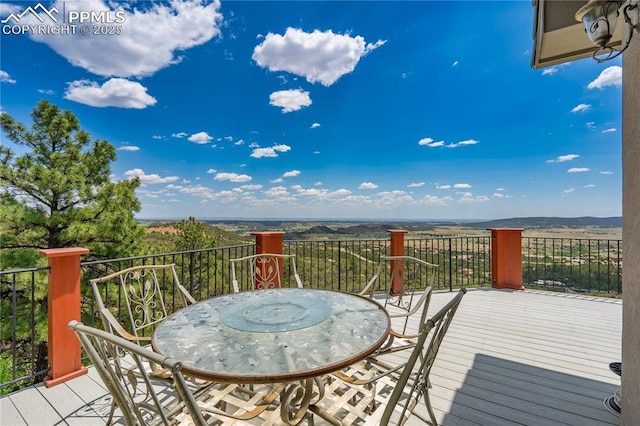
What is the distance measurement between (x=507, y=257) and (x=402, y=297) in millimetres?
2991

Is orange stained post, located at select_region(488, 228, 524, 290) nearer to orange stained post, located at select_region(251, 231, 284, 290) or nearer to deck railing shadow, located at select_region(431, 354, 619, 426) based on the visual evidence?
deck railing shadow, located at select_region(431, 354, 619, 426)

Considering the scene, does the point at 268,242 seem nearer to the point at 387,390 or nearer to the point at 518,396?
the point at 387,390

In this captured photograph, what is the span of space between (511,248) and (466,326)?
2.46 m

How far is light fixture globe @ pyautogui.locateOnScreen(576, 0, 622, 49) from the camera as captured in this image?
1.61 meters

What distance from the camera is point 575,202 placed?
12727 millimetres

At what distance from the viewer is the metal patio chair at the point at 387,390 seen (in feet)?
3.40

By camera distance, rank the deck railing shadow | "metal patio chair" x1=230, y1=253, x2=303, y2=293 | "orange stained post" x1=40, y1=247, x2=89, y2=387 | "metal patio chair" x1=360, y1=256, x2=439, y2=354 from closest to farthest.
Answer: the deck railing shadow < "metal patio chair" x1=360, y1=256, x2=439, y2=354 < "orange stained post" x1=40, y1=247, x2=89, y2=387 < "metal patio chair" x1=230, y1=253, x2=303, y2=293

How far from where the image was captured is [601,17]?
1.64m

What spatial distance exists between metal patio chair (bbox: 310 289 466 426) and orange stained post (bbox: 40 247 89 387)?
7.46 ft

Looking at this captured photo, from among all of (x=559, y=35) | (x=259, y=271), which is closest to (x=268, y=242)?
(x=259, y=271)

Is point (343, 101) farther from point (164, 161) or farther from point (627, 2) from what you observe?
point (164, 161)

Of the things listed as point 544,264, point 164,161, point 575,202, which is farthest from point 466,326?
point 164,161

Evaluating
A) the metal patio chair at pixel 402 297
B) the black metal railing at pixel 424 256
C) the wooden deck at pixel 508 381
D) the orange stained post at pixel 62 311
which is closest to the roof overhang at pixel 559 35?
the metal patio chair at pixel 402 297

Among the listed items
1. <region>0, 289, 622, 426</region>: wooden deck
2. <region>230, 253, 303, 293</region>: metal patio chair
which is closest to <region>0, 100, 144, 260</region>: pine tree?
<region>230, 253, 303, 293</region>: metal patio chair
